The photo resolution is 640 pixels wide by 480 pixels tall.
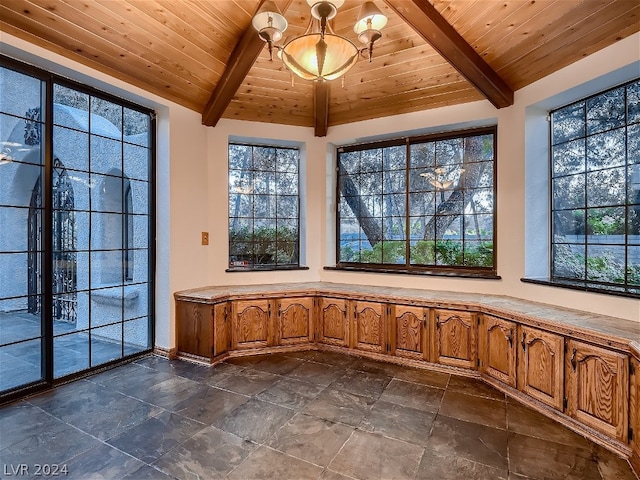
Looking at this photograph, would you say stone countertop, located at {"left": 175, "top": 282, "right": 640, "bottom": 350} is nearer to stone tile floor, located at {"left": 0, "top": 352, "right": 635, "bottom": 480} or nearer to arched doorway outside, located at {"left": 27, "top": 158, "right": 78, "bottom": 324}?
stone tile floor, located at {"left": 0, "top": 352, "right": 635, "bottom": 480}

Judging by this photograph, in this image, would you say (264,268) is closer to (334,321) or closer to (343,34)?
(334,321)

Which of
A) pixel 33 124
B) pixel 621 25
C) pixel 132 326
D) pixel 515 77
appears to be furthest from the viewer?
pixel 132 326

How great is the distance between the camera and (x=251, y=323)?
149 inches

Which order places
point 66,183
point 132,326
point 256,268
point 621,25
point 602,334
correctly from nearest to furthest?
point 602,334 → point 621,25 → point 66,183 → point 132,326 → point 256,268

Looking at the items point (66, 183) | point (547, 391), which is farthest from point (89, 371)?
point (547, 391)

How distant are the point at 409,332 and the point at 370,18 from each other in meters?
2.84

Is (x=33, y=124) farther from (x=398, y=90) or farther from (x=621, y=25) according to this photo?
(x=621, y=25)

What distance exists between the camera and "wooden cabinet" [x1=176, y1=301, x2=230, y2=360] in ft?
11.5

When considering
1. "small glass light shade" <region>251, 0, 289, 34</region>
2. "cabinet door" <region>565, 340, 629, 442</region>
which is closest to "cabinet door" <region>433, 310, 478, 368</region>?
"cabinet door" <region>565, 340, 629, 442</region>

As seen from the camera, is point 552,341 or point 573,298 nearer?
point 552,341

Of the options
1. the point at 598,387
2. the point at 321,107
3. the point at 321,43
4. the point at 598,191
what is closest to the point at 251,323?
the point at 321,107

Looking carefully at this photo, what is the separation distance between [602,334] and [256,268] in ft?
11.3

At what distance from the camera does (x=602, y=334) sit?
87.5 inches

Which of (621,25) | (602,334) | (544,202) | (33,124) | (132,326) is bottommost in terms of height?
(132,326)
